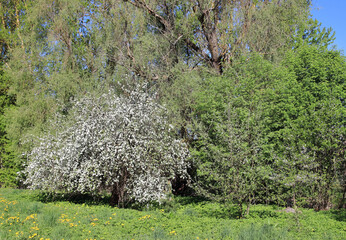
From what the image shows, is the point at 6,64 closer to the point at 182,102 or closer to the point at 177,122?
the point at 182,102

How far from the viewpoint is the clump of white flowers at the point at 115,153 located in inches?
468

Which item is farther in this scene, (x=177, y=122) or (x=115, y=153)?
(x=177, y=122)

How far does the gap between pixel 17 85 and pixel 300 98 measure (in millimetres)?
17972

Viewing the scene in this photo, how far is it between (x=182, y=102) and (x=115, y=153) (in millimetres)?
5291

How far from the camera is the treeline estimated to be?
11.2 m

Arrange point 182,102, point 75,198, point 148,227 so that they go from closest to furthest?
point 148,227
point 75,198
point 182,102

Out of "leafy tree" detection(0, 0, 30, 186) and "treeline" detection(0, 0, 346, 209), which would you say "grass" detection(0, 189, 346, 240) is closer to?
"treeline" detection(0, 0, 346, 209)

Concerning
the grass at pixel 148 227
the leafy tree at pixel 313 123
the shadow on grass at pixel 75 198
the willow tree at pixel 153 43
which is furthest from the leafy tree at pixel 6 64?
the leafy tree at pixel 313 123

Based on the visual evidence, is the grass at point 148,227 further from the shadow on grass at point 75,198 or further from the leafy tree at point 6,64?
the leafy tree at point 6,64

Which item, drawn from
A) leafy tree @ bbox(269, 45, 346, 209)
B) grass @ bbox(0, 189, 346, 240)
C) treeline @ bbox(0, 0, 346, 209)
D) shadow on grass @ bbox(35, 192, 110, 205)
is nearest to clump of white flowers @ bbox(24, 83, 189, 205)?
treeline @ bbox(0, 0, 346, 209)

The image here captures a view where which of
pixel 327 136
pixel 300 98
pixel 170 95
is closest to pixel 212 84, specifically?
pixel 170 95

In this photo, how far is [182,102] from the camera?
15844 millimetres

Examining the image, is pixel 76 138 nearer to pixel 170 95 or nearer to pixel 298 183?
pixel 170 95

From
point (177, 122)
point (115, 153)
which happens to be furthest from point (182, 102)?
point (115, 153)
